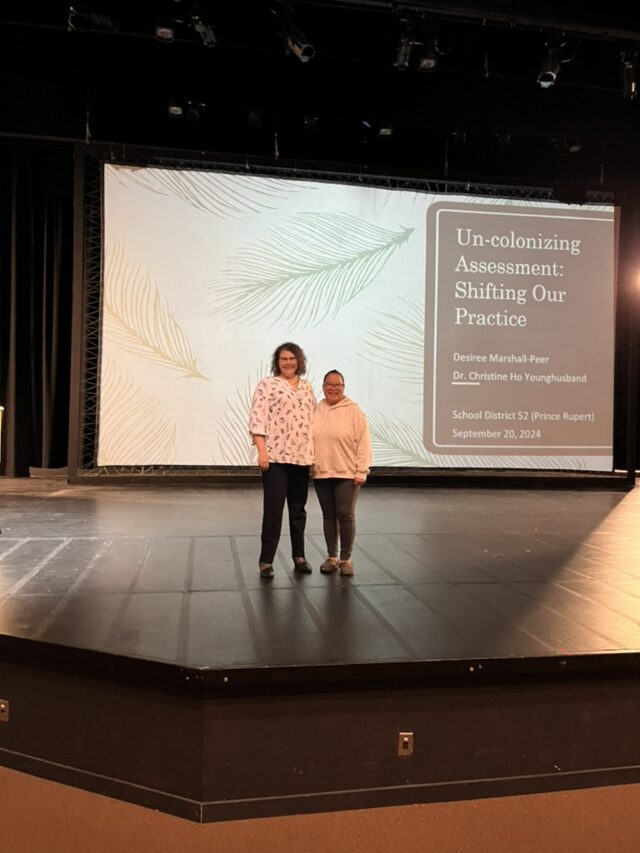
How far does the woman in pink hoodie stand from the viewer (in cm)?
321

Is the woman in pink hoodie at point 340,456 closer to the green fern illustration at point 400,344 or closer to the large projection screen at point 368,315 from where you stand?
the large projection screen at point 368,315

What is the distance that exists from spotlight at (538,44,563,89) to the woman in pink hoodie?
12.3 feet

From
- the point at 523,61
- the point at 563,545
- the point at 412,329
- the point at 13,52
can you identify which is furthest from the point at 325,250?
the point at 563,545

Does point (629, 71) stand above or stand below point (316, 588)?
above

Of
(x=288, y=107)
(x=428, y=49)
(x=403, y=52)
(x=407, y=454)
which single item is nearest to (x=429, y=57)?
(x=428, y=49)

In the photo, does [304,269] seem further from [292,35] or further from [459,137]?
[292,35]

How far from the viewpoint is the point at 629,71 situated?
5539mm

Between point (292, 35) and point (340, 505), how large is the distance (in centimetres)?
375

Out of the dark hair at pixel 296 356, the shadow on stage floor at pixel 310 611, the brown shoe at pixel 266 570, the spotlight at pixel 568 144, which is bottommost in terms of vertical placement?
the shadow on stage floor at pixel 310 611

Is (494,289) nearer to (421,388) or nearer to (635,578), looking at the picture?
(421,388)

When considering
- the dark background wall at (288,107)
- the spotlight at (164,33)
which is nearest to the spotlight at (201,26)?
the dark background wall at (288,107)

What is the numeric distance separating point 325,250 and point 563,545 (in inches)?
154

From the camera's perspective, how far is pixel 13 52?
540 cm

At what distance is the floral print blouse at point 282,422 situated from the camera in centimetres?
315
